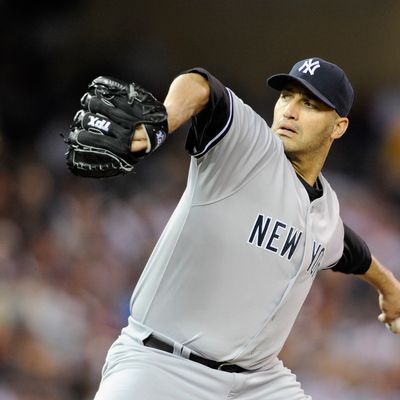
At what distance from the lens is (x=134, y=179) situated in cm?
522

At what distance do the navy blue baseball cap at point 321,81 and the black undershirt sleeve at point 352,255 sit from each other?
1.67 feet

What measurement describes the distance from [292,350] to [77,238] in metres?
1.42

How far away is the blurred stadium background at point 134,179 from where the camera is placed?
4.37 metres

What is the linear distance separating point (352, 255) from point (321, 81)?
689 mm

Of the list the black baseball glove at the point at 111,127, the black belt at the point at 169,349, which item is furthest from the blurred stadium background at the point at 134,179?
the black baseball glove at the point at 111,127

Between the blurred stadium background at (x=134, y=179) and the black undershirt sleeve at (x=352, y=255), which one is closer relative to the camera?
the black undershirt sleeve at (x=352, y=255)

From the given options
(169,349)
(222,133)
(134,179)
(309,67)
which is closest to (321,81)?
(309,67)

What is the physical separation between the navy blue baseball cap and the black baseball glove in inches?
30.6

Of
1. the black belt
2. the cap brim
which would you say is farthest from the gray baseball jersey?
the cap brim

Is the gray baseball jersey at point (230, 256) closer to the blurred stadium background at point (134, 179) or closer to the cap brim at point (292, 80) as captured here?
the cap brim at point (292, 80)

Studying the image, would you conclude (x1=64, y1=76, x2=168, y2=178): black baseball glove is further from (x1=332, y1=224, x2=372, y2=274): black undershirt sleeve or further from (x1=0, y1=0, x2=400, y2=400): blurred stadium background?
(x1=0, y1=0, x2=400, y2=400): blurred stadium background

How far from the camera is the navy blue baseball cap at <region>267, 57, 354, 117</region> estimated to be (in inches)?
90.7

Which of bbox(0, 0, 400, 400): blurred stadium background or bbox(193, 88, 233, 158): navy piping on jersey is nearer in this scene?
bbox(193, 88, 233, 158): navy piping on jersey

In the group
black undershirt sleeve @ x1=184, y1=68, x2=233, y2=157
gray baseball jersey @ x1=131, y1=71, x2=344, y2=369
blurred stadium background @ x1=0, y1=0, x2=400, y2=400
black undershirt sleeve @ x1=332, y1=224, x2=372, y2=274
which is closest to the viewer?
black undershirt sleeve @ x1=184, y1=68, x2=233, y2=157
